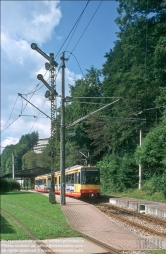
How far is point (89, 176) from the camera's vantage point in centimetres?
3406

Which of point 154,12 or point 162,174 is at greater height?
point 154,12

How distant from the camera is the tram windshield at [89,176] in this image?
33.8 meters

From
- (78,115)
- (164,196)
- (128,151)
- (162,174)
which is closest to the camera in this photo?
(164,196)

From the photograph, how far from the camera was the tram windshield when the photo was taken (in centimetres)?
3384

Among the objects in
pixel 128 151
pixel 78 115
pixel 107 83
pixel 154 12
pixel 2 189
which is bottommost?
pixel 2 189

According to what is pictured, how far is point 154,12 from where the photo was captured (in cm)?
3369

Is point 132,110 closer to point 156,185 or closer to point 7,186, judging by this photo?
point 156,185

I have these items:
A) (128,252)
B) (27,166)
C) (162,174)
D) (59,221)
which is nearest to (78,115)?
(27,166)

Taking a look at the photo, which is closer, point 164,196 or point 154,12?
point 164,196

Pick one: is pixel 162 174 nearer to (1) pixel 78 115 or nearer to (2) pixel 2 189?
(1) pixel 78 115

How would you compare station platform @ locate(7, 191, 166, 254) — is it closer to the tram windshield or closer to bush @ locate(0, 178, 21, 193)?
the tram windshield

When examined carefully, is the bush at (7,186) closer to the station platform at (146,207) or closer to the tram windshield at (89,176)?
the tram windshield at (89,176)

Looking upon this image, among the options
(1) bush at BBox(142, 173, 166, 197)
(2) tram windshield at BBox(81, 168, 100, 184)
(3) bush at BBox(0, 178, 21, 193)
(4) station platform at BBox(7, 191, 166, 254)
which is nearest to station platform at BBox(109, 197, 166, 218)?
(2) tram windshield at BBox(81, 168, 100, 184)

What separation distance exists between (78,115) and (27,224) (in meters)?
32.5
